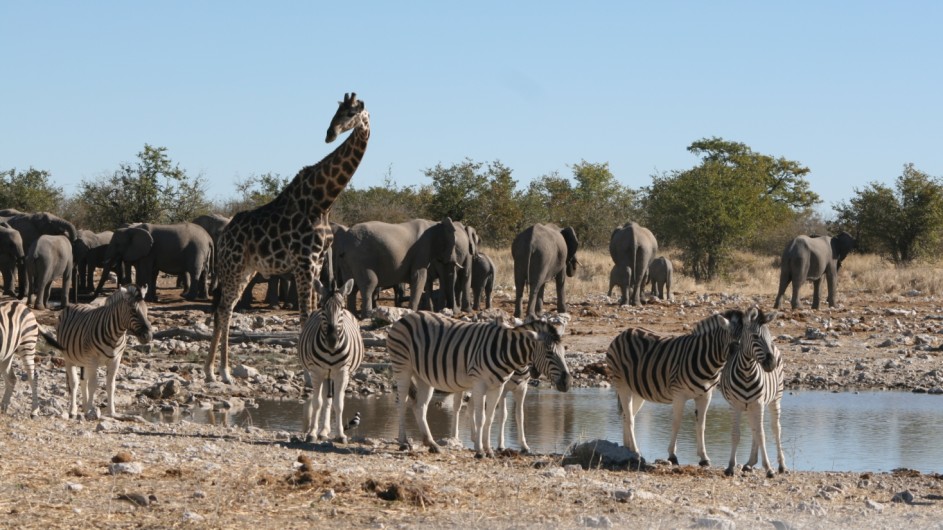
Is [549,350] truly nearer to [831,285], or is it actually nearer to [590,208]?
[831,285]

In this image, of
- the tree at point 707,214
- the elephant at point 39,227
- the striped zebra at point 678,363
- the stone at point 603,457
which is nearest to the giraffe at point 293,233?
the striped zebra at point 678,363

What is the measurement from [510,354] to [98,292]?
873 inches

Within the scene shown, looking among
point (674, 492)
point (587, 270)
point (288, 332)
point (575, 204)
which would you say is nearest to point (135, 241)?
point (288, 332)

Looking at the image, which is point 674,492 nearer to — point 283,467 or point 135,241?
point 283,467

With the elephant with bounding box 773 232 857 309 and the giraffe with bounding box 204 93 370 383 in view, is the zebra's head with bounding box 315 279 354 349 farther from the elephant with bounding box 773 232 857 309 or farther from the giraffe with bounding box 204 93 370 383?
the elephant with bounding box 773 232 857 309

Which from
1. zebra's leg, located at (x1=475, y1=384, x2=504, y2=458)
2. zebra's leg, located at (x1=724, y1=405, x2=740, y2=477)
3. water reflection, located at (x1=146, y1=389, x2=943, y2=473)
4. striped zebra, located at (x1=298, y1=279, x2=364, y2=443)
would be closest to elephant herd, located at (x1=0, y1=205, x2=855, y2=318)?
water reflection, located at (x1=146, y1=389, x2=943, y2=473)

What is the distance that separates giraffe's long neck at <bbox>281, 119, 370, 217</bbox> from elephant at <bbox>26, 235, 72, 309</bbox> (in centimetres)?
1232

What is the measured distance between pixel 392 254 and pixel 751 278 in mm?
18642

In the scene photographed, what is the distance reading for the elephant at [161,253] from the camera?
105 ft

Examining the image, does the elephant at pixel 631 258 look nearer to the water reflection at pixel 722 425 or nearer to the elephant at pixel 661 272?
the elephant at pixel 661 272

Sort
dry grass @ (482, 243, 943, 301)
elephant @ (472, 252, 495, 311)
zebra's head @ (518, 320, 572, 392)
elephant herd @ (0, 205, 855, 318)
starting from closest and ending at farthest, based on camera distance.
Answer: zebra's head @ (518, 320, 572, 392), elephant herd @ (0, 205, 855, 318), elephant @ (472, 252, 495, 311), dry grass @ (482, 243, 943, 301)

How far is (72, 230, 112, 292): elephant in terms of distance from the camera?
3212cm

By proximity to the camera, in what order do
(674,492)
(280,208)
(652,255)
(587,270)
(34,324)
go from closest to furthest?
(674,492) < (34,324) < (280,208) < (652,255) < (587,270)

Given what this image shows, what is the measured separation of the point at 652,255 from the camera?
35781 mm
